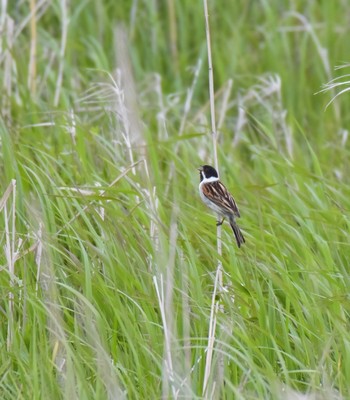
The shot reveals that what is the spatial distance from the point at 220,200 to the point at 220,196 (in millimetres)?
29

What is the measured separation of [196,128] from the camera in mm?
6422

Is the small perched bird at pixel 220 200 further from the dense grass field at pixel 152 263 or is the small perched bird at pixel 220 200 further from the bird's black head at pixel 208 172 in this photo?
the dense grass field at pixel 152 263

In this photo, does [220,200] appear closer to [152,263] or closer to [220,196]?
[220,196]

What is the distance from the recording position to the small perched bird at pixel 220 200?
4.18 meters

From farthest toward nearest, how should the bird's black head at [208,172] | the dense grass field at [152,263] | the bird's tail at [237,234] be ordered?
the bird's black head at [208,172] < the bird's tail at [237,234] < the dense grass field at [152,263]

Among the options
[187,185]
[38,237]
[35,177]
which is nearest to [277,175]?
[187,185]

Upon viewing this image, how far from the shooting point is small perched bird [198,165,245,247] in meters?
4.18

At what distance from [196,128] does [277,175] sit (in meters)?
1.26

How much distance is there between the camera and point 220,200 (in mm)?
4203

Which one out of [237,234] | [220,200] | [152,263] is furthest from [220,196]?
[152,263]

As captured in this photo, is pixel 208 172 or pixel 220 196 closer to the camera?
pixel 220 196

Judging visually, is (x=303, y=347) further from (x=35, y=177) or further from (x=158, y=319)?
(x=35, y=177)

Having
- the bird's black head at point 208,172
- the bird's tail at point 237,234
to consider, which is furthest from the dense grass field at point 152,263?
the bird's black head at point 208,172

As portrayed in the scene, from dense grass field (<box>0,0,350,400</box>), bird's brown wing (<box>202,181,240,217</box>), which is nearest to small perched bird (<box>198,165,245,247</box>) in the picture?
bird's brown wing (<box>202,181,240,217</box>)
